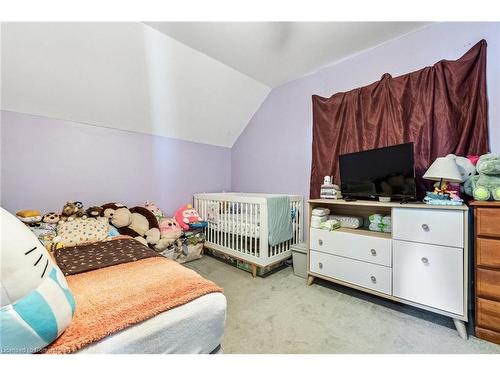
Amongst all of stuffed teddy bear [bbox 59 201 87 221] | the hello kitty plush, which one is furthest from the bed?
the hello kitty plush

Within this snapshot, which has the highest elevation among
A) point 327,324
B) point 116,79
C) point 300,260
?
point 116,79

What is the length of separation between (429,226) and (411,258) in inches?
10.4

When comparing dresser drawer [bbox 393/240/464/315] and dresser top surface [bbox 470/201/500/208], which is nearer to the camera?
dresser top surface [bbox 470/201/500/208]

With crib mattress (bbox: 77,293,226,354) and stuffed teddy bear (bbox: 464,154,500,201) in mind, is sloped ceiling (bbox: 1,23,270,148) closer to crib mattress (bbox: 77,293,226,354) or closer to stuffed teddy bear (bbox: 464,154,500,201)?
crib mattress (bbox: 77,293,226,354)

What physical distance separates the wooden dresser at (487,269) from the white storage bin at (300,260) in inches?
50.5

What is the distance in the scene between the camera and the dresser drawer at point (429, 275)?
4.55ft

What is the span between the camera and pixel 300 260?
2352 mm

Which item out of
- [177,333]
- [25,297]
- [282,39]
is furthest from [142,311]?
[282,39]

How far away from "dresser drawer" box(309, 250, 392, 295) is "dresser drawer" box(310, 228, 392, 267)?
0.05 m

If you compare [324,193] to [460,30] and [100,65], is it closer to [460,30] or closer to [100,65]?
[460,30]

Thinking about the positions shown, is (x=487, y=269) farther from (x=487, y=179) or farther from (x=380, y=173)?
(x=380, y=173)

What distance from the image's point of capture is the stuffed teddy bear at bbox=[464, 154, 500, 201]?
1376 millimetres

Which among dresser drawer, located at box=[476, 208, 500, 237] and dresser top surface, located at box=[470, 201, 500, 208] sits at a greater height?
dresser top surface, located at box=[470, 201, 500, 208]
